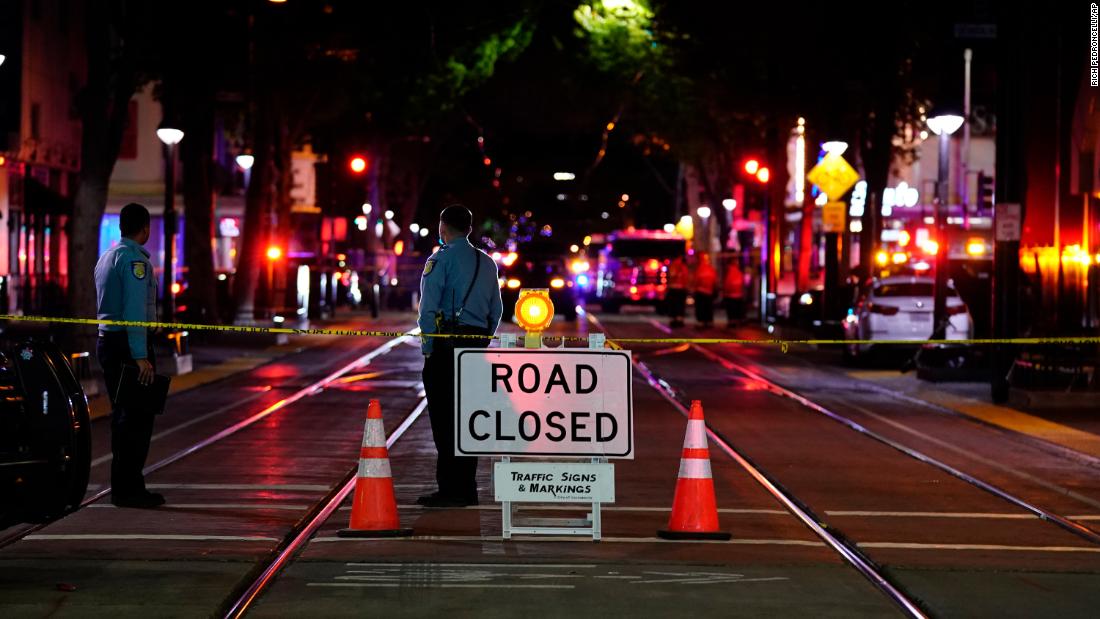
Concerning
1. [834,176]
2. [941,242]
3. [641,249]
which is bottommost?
[941,242]

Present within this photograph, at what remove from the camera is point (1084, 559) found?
413 inches

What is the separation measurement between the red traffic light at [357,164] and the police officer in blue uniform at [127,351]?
38920 millimetres

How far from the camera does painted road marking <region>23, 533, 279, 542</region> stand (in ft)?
34.8

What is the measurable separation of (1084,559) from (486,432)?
3492 millimetres

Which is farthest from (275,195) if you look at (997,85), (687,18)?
(997,85)

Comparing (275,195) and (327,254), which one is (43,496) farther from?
(327,254)

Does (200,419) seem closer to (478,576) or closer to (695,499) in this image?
(695,499)

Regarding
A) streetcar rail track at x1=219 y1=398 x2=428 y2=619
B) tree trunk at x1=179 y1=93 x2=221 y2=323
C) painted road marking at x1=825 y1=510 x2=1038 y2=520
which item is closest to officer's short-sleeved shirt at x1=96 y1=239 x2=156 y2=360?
streetcar rail track at x1=219 y1=398 x2=428 y2=619

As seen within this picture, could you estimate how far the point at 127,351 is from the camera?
12148mm

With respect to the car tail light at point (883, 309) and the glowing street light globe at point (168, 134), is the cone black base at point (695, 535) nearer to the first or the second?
the glowing street light globe at point (168, 134)

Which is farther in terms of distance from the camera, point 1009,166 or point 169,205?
point 169,205

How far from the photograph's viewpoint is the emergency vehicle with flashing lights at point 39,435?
361 inches

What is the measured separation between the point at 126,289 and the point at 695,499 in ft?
13.4

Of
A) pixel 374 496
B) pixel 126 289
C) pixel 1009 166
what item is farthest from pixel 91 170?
pixel 374 496
